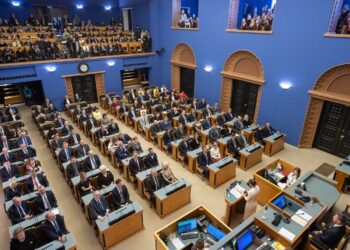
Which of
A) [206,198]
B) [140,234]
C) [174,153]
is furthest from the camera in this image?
[174,153]

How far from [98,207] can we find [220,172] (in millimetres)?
3881

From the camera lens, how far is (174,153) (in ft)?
32.2

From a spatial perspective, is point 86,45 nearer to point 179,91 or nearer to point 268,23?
point 179,91

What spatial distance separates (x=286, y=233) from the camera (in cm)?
513

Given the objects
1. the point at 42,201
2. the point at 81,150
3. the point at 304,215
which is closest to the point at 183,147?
the point at 81,150

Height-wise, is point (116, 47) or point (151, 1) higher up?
point (151, 1)

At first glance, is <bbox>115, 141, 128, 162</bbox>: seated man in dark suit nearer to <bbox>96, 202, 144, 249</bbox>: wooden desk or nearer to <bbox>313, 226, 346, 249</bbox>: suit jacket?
<bbox>96, 202, 144, 249</bbox>: wooden desk

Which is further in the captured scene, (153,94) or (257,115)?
(153,94)

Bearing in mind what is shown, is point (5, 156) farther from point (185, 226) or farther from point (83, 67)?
point (83, 67)

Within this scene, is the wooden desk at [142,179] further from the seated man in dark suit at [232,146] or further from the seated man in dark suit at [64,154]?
the seated man in dark suit at [232,146]

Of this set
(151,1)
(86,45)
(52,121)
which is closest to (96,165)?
(52,121)

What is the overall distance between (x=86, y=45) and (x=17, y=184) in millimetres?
11311

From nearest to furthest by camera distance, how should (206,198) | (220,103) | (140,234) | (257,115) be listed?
(140,234) → (206,198) → (257,115) → (220,103)

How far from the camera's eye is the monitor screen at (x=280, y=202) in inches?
232
